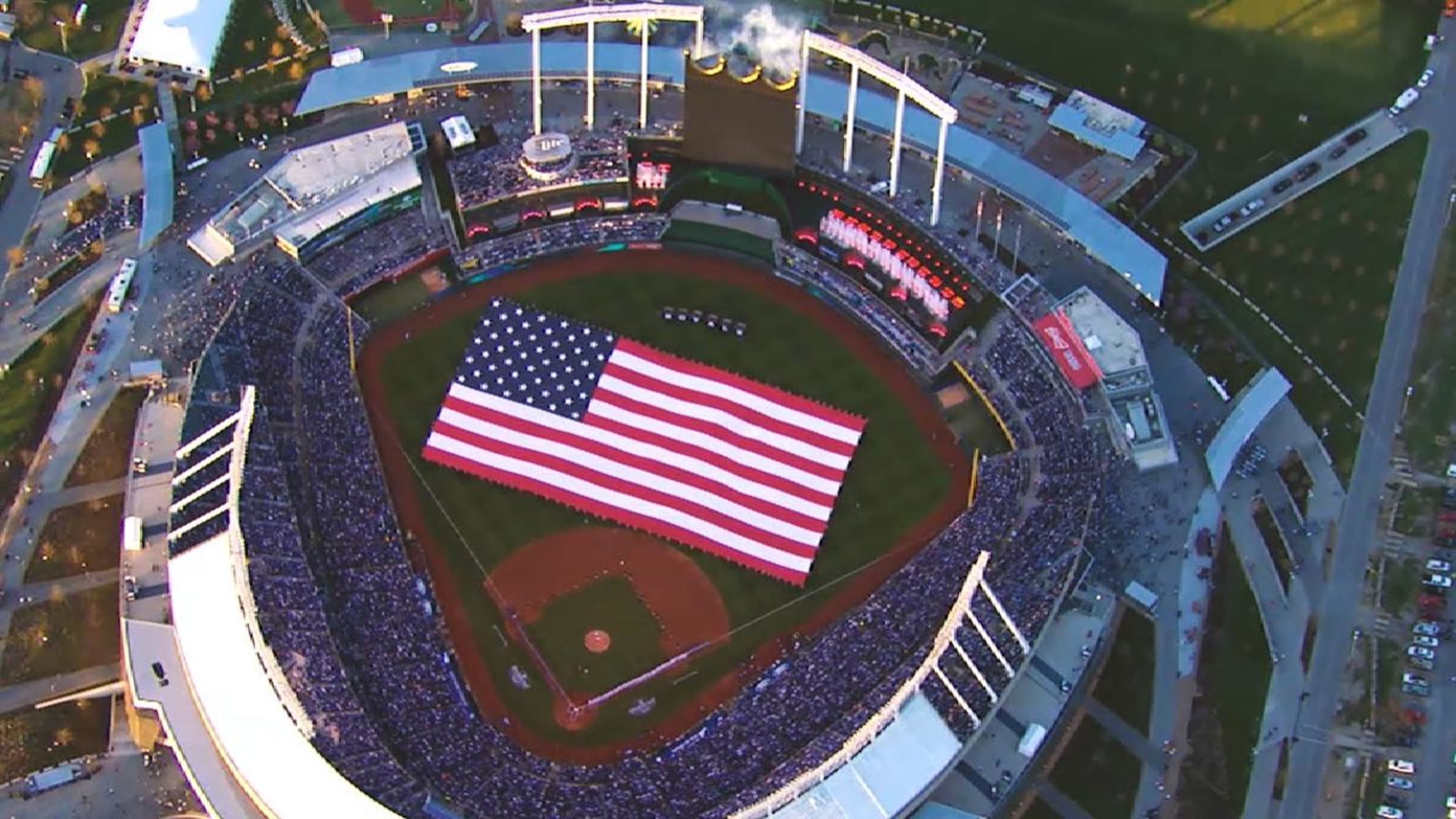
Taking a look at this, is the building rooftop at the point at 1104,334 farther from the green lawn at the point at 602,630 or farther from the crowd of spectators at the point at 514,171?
the green lawn at the point at 602,630

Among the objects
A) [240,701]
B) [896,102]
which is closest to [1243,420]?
[896,102]

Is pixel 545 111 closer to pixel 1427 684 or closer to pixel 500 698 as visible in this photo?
pixel 500 698

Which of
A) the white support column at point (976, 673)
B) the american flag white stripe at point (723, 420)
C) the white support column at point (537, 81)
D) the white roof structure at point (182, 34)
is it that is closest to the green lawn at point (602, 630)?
the american flag white stripe at point (723, 420)

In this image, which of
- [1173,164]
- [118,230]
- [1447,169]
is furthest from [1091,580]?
[118,230]

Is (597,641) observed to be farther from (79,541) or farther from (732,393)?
→ (79,541)

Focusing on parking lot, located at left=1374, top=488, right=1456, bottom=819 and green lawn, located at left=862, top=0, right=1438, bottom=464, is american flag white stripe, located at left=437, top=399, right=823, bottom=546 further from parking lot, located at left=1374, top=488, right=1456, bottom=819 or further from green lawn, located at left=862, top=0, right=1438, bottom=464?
parking lot, located at left=1374, top=488, right=1456, bottom=819

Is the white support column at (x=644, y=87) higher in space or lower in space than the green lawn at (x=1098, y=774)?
higher

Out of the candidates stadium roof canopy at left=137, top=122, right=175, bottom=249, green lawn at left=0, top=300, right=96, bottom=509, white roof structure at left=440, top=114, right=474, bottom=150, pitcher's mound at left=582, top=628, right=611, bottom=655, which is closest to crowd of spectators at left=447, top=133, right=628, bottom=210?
white roof structure at left=440, top=114, right=474, bottom=150
